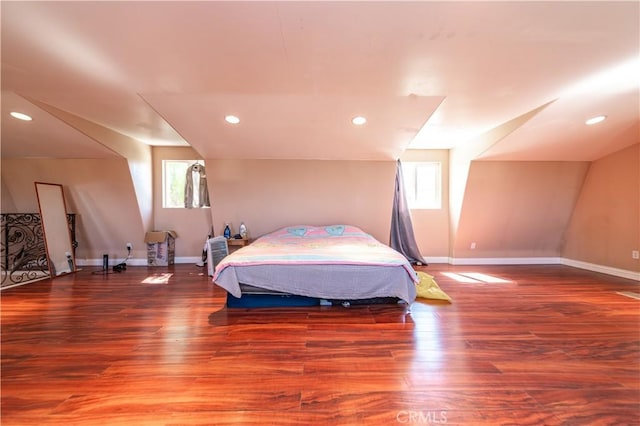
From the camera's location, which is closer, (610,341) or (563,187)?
(610,341)

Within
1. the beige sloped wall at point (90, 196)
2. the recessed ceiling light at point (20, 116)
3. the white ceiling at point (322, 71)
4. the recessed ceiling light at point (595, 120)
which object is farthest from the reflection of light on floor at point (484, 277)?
the recessed ceiling light at point (20, 116)

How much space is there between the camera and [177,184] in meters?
4.86

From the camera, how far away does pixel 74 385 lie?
4.94 ft

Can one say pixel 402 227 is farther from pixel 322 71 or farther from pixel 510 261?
pixel 322 71

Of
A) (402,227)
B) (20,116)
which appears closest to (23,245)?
(20,116)

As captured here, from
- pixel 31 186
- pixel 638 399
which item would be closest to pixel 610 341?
pixel 638 399

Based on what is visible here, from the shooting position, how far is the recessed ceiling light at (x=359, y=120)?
3004 mm

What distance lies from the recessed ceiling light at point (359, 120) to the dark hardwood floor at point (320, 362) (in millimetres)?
2114

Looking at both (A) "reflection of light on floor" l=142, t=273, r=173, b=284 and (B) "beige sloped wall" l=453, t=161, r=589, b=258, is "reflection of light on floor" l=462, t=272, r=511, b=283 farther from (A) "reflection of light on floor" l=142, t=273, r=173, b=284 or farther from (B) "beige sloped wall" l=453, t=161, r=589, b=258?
(A) "reflection of light on floor" l=142, t=273, r=173, b=284

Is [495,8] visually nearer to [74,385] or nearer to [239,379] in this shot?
[239,379]

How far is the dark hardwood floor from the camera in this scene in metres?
1.32

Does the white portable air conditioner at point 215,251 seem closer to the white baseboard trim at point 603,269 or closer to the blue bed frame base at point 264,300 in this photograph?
the blue bed frame base at point 264,300

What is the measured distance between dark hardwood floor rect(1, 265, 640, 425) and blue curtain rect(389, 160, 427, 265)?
174 centimetres

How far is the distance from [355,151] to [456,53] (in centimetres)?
209
